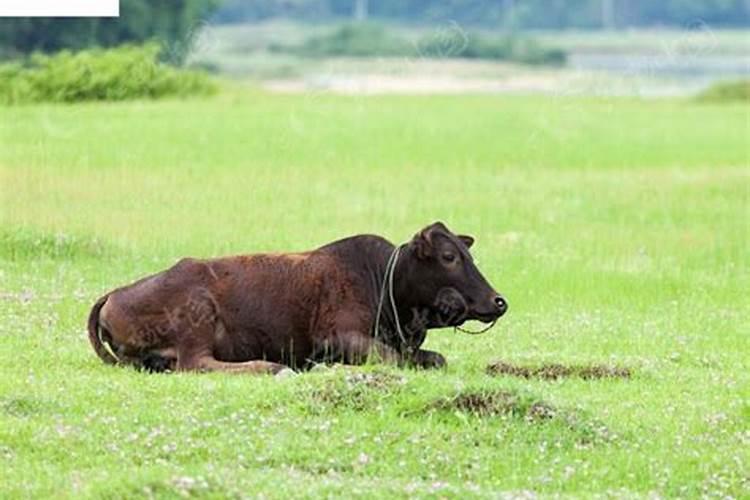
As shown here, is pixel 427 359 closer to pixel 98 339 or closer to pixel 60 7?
pixel 98 339

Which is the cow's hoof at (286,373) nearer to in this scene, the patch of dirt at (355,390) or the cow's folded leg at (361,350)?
the cow's folded leg at (361,350)

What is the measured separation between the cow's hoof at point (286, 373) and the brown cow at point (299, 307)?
40 centimetres

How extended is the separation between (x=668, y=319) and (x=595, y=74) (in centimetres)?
5320

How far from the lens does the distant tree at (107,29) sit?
65500 millimetres

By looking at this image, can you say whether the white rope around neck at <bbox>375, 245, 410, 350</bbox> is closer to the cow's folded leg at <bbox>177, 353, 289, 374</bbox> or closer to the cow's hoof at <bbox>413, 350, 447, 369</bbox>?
the cow's hoof at <bbox>413, 350, 447, 369</bbox>

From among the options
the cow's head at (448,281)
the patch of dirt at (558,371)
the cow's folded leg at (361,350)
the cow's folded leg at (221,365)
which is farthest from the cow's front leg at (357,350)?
the patch of dirt at (558,371)

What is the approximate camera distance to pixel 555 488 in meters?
10.6

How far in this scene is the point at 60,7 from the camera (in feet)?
51.8

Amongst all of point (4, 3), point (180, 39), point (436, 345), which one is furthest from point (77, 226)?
point (180, 39)

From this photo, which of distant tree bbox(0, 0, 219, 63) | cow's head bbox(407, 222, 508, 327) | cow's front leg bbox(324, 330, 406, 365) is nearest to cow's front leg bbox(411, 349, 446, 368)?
cow's front leg bbox(324, 330, 406, 365)

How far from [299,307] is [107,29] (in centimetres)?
5602

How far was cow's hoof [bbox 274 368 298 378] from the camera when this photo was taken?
508 inches

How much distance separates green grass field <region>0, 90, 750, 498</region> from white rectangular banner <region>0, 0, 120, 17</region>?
214 cm

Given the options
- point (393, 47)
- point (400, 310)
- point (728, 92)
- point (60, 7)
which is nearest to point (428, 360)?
point (400, 310)
